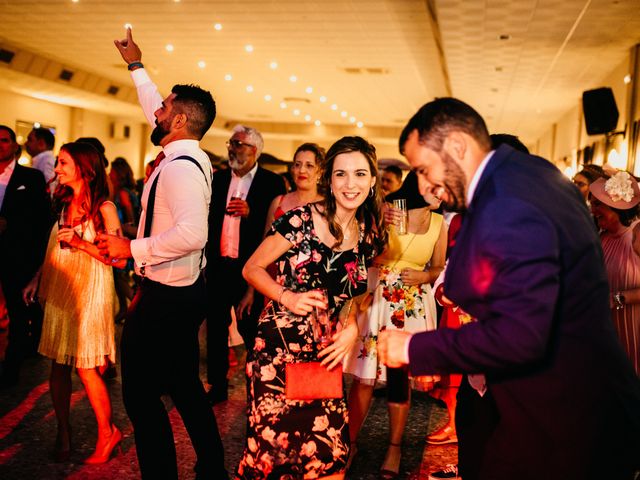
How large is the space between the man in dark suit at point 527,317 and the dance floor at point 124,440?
5.05 ft

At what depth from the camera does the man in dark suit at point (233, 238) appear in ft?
14.4

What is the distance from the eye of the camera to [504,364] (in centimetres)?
141

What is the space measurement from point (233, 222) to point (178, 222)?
6.73 ft

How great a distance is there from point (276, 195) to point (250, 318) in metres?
0.94

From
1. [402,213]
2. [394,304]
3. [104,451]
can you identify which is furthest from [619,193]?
[104,451]

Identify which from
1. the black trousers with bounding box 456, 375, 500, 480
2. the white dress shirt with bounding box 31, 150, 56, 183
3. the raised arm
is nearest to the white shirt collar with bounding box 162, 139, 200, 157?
the raised arm

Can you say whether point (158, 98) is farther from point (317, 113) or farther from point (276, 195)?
point (317, 113)

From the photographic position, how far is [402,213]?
130 inches

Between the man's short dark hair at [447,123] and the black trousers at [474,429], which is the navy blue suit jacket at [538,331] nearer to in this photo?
the man's short dark hair at [447,123]

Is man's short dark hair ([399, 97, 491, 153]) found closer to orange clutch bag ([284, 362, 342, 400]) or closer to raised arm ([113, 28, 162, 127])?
orange clutch bag ([284, 362, 342, 400])

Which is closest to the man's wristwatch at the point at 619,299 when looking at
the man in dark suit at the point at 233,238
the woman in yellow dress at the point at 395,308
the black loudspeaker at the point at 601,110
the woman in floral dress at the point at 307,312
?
the woman in yellow dress at the point at 395,308

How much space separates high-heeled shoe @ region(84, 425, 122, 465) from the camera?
327 centimetres

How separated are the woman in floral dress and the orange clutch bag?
0.04 metres

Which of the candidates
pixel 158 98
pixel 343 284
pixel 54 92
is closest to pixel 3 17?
pixel 54 92
